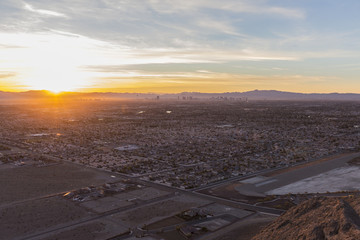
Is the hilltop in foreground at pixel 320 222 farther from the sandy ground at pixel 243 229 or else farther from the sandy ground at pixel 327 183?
the sandy ground at pixel 327 183

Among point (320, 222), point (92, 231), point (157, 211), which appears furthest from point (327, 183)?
point (92, 231)

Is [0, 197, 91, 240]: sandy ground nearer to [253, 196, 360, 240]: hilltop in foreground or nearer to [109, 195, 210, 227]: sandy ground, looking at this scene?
[109, 195, 210, 227]: sandy ground

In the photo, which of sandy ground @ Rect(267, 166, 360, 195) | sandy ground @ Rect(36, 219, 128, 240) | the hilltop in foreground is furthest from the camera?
sandy ground @ Rect(267, 166, 360, 195)

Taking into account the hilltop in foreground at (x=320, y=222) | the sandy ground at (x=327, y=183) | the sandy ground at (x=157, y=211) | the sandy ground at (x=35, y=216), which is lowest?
the sandy ground at (x=35, y=216)

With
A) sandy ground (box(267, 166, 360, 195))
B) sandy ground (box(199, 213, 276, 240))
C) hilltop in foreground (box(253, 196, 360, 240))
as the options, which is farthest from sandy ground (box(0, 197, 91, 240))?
sandy ground (box(267, 166, 360, 195))

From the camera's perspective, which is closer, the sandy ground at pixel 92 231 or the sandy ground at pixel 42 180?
the sandy ground at pixel 92 231

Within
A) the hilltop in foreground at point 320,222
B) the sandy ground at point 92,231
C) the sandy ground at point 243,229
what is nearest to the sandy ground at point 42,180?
the sandy ground at point 92,231

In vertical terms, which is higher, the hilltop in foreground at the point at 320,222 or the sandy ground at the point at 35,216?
the hilltop in foreground at the point at 320,222
